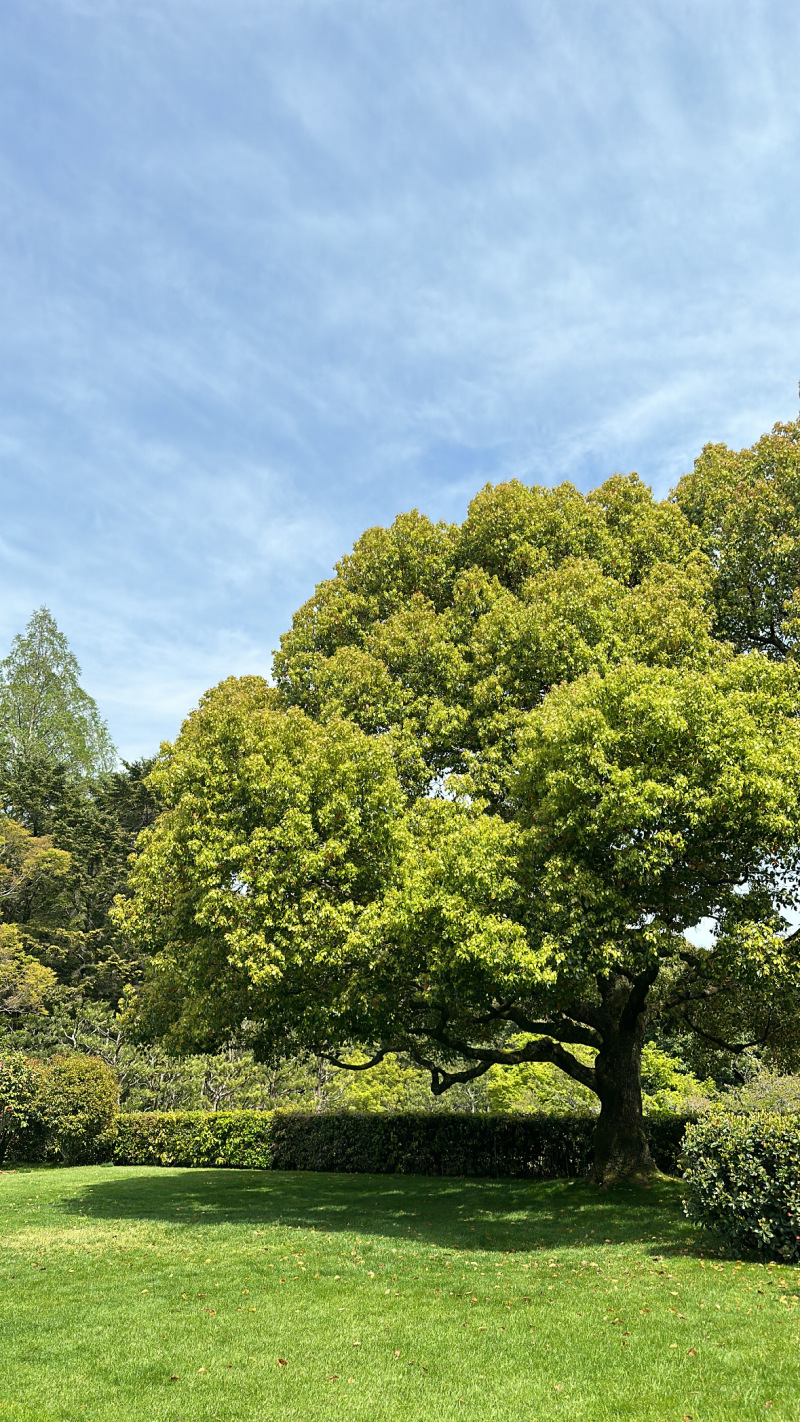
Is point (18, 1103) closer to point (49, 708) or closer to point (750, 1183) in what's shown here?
point (750, 1183)

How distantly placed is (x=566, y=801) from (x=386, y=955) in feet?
12.8

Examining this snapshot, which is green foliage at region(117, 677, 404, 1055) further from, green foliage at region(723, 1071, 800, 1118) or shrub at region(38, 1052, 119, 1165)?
green foliage at region(723, 1071, 800, 1118)

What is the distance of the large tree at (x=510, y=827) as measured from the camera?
39.4 ft

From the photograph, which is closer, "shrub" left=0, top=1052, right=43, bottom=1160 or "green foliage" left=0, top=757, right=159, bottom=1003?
"shrub" left=0, top=1052, right=43, bottom=1160

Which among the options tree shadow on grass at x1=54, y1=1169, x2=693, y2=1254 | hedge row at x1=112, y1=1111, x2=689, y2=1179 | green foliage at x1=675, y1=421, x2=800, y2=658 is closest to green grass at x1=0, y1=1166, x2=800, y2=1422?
tree shadow on grass at x1=54, y1=1169, x2=693, y2=1254

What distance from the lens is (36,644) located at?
179ft

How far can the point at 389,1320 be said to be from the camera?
25.1 feet

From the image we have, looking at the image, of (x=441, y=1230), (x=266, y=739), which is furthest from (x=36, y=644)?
(x=441, y=1230)

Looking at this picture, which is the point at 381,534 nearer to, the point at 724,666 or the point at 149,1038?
the point at 724,666

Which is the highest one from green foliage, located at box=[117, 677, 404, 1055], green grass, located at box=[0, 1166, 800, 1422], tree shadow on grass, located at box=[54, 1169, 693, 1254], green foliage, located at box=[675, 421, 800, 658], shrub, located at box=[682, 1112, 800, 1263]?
green foliage, located at box=[675, 421, 800, 658]

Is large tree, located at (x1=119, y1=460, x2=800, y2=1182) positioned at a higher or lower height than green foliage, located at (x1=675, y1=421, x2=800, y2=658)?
lower

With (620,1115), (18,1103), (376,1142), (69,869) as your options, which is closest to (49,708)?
(69,869)

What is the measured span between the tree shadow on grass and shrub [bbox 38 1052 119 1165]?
171 inches

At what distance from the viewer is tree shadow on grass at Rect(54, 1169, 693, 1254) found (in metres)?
12.2
